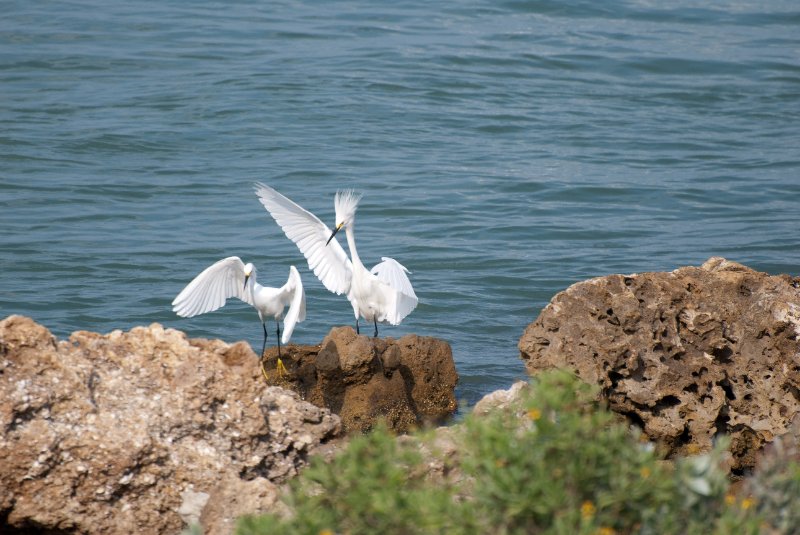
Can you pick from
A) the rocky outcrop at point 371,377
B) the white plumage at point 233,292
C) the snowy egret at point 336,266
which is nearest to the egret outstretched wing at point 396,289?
the snowy egret at point 336,266

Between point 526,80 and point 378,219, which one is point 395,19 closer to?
point 526,80

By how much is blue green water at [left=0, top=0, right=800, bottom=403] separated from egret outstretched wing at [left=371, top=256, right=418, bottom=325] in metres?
0.70

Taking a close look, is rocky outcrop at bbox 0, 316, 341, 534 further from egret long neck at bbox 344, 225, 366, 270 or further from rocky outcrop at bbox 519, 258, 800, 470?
egret long neck at bbox 344, 225, 366, 270

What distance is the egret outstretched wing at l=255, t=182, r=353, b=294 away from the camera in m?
8.17

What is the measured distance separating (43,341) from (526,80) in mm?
14747

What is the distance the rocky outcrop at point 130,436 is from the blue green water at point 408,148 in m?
3.35

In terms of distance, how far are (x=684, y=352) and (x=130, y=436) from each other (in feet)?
9.53

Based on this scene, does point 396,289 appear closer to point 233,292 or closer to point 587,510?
point 233,292

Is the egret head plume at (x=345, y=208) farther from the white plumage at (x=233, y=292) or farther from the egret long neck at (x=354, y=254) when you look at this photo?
the white plumage at (x=233, y=292)

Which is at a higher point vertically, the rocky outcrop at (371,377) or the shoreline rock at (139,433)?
the shoreline rock at (139,433)

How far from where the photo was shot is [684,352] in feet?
18.6

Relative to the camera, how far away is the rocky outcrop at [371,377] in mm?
6516

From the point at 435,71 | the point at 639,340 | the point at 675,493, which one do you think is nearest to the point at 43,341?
the point at 675,493

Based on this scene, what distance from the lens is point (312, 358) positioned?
22.1 ft
